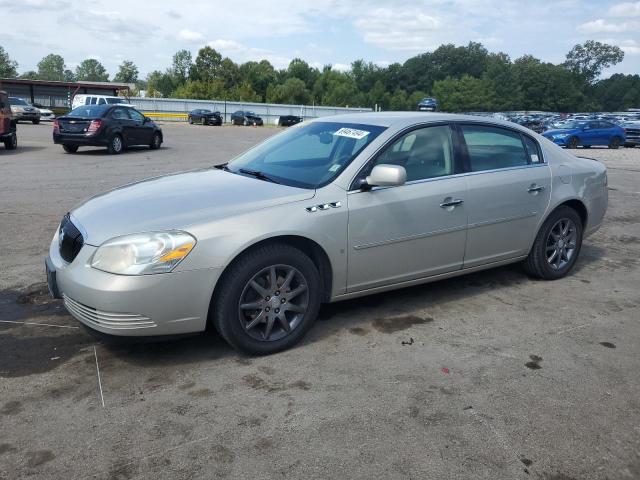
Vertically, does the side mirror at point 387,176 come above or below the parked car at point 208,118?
above

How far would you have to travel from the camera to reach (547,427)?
3.04 m

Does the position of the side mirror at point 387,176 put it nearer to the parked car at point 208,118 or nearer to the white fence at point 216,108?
the parked car at point 208,118

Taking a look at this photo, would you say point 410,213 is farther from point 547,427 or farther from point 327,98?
point 327,98

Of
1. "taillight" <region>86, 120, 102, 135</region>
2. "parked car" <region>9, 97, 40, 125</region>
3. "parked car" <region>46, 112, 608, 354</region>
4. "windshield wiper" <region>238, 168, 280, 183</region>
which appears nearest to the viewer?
"parked car" <region>46, 112, 608, 354</region>

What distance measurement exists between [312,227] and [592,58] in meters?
147

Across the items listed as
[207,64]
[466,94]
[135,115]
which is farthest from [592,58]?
[135,115]

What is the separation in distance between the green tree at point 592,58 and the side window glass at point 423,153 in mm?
141799

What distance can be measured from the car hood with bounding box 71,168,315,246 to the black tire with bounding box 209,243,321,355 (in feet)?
1.06

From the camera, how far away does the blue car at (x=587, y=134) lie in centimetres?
2609

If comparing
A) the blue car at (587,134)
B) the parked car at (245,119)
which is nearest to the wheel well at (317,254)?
the blue car at (587,134)

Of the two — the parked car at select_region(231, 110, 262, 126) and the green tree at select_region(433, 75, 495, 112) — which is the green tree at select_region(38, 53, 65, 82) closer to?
the green tree at select_region(433, 75, 495, 112)

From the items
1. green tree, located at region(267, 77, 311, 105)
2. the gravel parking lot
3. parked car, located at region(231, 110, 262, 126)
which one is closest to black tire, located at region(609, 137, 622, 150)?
the gravel parking lot

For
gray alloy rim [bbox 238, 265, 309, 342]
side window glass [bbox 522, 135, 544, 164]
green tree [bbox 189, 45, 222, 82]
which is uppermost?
green tree [bbox 189, 45, 222, 82]

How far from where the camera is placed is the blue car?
85.6 ft
